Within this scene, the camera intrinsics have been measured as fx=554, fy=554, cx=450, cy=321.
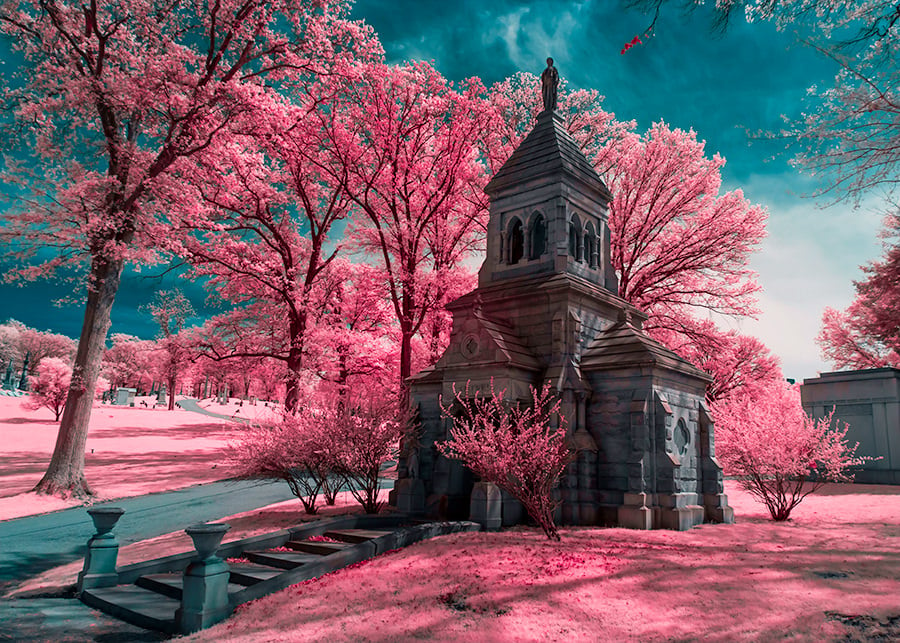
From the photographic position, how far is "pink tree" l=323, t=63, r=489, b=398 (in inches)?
1009

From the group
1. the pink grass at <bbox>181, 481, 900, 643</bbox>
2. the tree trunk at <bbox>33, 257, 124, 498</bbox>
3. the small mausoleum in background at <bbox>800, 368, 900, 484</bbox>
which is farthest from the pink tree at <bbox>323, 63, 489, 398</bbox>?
the small mausoleum in background at <bbox>800, 368, 900, 484</bbox>

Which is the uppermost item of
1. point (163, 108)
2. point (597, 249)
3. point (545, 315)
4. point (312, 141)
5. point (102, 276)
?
point (312, 141)

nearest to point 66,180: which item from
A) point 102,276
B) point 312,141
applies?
point 102,276

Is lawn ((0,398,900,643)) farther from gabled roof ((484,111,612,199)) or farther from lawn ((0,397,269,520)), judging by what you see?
gabled roof ((484,111,612,199))

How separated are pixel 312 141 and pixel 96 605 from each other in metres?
23.1

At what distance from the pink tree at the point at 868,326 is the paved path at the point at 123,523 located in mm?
27031

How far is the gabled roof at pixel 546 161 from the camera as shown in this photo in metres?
17.3

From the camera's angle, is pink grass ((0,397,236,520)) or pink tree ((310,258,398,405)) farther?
pink tree ((310,258,398,405))

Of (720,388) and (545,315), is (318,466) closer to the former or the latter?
(545,315)

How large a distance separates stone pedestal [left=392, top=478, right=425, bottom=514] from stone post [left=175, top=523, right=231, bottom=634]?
790cm

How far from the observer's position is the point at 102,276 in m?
19.0

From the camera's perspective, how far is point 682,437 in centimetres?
1513

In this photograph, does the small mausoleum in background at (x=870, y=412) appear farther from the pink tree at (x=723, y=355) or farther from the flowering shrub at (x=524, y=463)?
the flowering shrub at (x=524, y=463)

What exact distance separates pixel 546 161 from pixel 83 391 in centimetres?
1673
